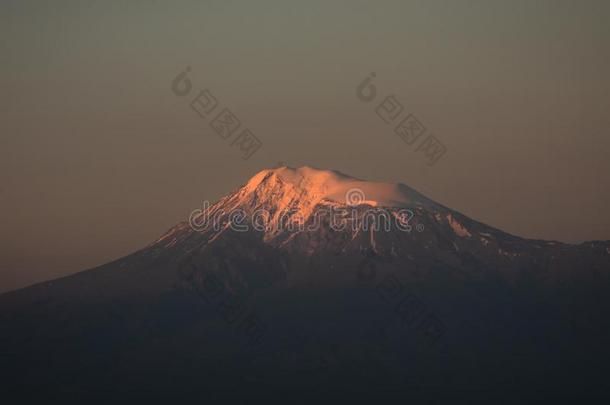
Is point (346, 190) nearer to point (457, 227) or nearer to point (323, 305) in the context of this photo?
point (323, 305)

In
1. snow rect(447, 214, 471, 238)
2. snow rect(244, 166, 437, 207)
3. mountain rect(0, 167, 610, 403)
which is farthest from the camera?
snow rect(447, 214, 471, 238)

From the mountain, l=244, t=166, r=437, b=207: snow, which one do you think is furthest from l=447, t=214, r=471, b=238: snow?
l=244, t=166, r=437, b=207: snow

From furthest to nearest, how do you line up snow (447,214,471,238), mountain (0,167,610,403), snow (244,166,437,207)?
snow (447,214,471,238) → snow (244,166,437,207) → mountain (0,167,610,403)

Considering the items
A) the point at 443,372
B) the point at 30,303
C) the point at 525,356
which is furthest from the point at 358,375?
the point at 30,303

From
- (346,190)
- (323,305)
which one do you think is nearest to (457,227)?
(346,190)

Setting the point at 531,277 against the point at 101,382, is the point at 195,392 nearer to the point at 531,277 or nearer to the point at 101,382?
the point at 101,382

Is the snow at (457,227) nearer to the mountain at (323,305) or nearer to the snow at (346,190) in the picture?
the mountain at (323,305)

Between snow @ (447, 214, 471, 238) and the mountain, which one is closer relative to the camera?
the mountain

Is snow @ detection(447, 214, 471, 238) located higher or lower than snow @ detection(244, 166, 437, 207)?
lower

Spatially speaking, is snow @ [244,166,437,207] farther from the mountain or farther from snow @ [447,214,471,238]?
snow @ [447,214,471,238]
